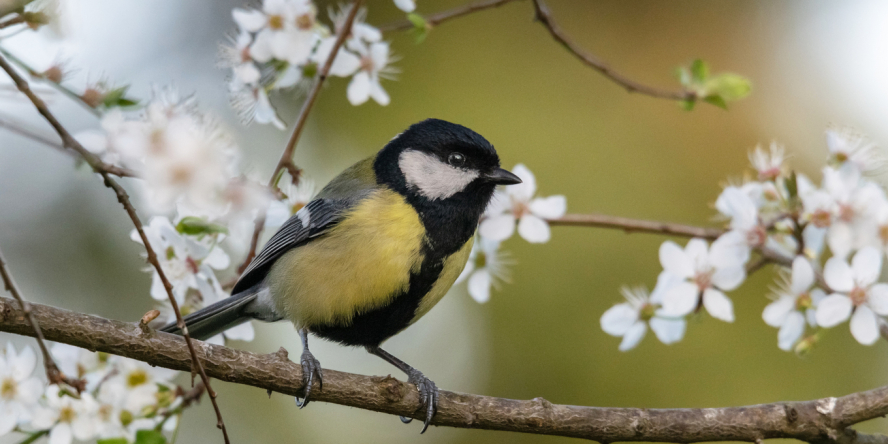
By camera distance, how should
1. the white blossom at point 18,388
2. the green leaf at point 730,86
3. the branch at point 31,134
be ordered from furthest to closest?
the green leaf at point 730,86, the white blossom at point 18,388, the branch at point 31,134

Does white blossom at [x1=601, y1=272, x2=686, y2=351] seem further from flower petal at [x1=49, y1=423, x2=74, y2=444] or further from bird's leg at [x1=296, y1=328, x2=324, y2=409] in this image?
flower petal at [x1=49, y1=423, x2=74, y2=444]

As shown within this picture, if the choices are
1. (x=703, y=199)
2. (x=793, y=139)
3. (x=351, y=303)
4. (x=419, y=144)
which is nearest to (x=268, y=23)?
(x=419, y=144)

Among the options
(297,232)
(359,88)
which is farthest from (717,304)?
(297,232)

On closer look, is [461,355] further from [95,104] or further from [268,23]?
[95,104]

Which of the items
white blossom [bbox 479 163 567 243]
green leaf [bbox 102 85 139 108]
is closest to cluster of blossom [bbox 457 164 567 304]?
white blossom [bbox 479 163 567 243]

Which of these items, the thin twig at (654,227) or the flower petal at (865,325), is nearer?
the flower petal at (865,325)

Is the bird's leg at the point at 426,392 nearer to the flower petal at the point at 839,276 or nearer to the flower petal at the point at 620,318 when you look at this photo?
the flower petal at the point at 620,318

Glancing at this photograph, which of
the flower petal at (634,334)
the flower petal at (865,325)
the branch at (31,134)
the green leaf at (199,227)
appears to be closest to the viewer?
the branch at (31,134)

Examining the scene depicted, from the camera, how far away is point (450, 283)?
2627 millimetres

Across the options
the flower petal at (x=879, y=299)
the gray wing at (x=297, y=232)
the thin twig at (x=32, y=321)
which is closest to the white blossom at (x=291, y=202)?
the gray wing at (x=297, y=232)

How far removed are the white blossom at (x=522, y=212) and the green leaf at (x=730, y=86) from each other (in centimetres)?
60

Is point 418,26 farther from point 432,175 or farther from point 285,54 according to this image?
point 432,175

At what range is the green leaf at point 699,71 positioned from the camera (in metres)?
2.34

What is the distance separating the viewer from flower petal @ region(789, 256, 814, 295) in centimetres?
213
